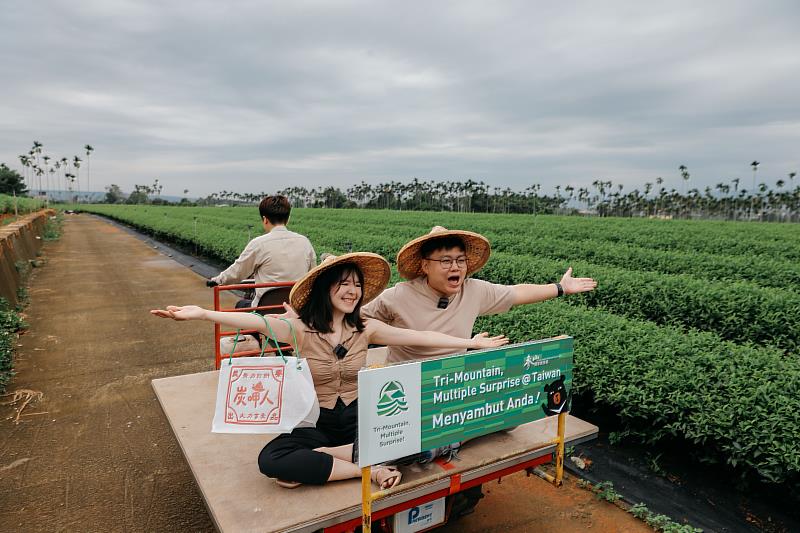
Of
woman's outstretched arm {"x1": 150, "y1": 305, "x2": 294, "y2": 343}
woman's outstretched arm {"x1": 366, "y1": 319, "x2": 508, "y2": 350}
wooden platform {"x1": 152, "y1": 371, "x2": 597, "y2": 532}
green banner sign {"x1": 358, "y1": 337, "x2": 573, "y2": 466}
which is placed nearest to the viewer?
green banner sign {"x1": 358, "y1": 337, "x2": 573, "y2": 466}

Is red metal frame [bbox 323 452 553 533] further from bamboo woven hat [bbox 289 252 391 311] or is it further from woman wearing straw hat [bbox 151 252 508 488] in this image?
bamboo woven hat [bbox 289 252 391 311]

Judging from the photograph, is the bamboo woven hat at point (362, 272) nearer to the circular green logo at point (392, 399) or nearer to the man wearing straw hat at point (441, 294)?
the man wearing straw hat at point (441, 294)

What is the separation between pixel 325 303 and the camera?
2.81 metres

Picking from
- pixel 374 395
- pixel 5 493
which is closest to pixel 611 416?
pixel 374 395

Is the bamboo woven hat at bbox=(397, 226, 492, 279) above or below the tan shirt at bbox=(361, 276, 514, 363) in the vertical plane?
above

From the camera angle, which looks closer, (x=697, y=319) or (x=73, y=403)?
(x=73, y=403)

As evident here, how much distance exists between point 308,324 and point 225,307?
23.4 feet

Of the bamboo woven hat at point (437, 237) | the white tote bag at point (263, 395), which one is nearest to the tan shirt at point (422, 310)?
the bamboo woven hat at point (437, 237)

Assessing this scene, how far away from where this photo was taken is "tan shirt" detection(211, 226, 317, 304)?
15.6 ft

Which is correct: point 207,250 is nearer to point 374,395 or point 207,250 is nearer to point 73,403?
point 73,403

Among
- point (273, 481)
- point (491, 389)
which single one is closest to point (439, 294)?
point (491, 389)

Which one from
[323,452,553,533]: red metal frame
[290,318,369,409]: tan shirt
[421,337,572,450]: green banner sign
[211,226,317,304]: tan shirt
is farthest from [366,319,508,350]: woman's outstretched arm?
[211,226,317,304]: tan shirt

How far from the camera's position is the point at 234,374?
7.84ft

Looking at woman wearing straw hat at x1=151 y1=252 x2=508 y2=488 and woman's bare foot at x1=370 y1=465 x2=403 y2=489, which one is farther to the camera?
woman wearing straw hat at x1=151 y1=252 x2=508 y2=488
